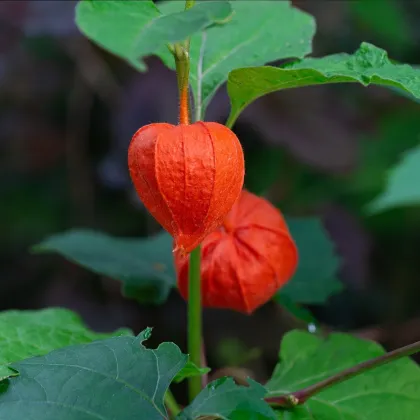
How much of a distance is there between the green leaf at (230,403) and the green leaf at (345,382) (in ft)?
0.56

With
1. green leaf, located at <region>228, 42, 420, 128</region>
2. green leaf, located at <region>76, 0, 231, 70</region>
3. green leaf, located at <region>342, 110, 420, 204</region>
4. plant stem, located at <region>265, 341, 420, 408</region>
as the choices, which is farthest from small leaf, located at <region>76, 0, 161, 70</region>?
green leaf, located at <region>342, 110, 420, 204</region>

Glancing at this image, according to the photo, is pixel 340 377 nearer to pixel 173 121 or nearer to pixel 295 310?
pixel 295 310

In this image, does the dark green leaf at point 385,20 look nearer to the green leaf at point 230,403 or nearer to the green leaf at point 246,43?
the green leaf at point 246,43

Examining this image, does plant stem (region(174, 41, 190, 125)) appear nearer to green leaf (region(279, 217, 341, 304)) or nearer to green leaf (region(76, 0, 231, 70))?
green leaf (region(76, 0, 231, 70))

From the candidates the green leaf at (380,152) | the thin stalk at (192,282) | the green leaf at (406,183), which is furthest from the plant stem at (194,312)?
the green leaf at (380,152)

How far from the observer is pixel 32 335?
0.89 m

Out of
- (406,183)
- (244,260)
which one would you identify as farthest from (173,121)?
(244,260)

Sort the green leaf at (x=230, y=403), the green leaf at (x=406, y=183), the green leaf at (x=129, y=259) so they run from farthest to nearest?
the green leaf at (x=129, y=259), the green leaf at (x=406, y=183), the green leaf at (x=230, y=403)

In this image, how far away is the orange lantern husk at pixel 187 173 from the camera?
741 mm

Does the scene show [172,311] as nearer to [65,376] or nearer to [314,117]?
[314,117]

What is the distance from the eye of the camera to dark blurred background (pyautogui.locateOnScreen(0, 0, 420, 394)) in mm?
1726

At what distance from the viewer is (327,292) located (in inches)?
51.1

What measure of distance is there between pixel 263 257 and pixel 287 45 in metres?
0.30

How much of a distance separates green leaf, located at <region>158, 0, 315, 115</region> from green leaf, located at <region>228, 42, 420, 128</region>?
0.41ft
